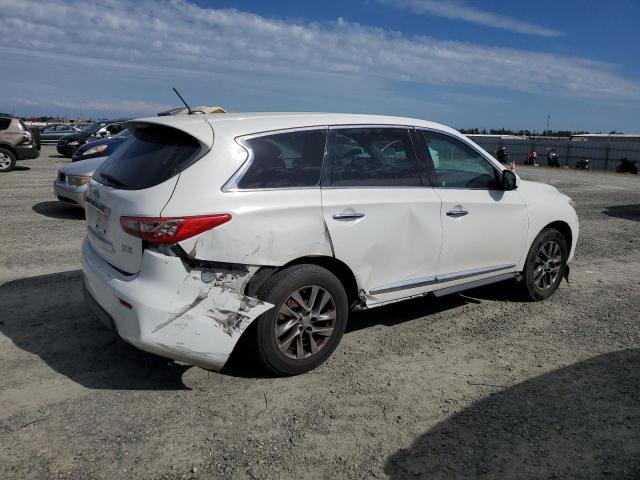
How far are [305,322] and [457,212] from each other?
168 centimetres

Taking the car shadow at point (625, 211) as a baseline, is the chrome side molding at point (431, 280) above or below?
above

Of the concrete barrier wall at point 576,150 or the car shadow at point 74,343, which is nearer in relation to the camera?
the car shadow at point 74,343

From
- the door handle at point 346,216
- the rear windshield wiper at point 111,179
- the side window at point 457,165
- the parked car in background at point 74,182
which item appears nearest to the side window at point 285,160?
the door handle at point 346,216

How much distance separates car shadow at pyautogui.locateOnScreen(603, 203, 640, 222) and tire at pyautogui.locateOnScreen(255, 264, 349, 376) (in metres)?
9.99

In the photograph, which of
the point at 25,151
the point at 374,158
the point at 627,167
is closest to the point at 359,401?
the point at 374,158

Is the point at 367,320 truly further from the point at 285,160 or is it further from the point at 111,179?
the point at 111,179

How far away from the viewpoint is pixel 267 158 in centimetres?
382

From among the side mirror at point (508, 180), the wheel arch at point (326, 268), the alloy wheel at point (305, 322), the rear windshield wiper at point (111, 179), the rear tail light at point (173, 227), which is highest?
the side mirror at point (508, 180)

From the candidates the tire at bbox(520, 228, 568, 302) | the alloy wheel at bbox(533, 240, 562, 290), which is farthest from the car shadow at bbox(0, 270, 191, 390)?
the alloy wheel at bbox(533, 240, 562, 290)

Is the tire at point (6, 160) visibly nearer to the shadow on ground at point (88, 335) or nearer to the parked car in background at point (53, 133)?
the shadow on ground at point (88, 335)

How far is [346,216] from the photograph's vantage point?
398 cm

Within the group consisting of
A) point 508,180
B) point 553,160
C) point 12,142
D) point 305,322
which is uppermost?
point 508,180

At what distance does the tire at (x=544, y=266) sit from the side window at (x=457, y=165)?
91cm

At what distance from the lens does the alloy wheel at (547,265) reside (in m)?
5.57
